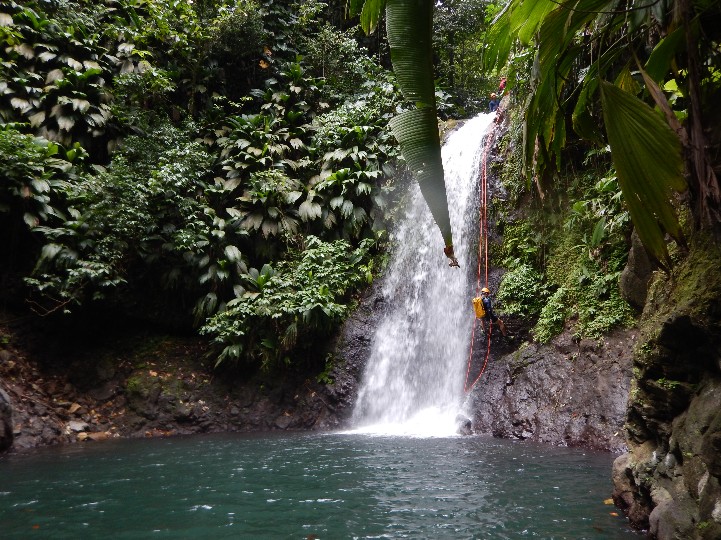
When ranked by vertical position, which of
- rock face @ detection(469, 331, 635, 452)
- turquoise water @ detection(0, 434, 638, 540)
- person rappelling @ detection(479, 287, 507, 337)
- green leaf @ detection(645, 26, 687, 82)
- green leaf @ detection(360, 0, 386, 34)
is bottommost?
turquoise water @ detection(0, 434, 638, 540)

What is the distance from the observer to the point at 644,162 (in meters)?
1.44

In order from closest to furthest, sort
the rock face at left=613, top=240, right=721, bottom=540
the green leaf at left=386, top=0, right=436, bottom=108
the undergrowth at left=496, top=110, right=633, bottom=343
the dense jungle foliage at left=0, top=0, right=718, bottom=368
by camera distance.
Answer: the green leaf at left=386, top=0, right=436, bottom=108
the rock face at left=613, top=240, right=721, bottom=540
the undergrowth at left=496, top=110, right=633, bottom=343
the dense jungle foliage at left=0, top=0, right=718, bottom=368

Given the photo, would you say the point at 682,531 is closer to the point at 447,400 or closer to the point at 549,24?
the point at 549,24

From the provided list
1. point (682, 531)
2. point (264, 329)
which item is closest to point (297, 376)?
point (264, 329)

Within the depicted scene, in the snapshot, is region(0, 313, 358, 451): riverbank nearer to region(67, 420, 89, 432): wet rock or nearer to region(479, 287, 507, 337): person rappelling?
region(67, 420, 89, 432): wet rock

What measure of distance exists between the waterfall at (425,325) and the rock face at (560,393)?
2.52ft

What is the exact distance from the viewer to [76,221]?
9938 millimetres

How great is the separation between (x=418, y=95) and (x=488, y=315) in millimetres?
8266

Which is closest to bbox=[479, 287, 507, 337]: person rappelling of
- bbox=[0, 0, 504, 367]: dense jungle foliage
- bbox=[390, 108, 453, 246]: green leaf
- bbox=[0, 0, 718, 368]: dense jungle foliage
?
bbox=[0, 0, 718, 368]: dense jungle foliage

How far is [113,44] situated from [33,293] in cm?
717

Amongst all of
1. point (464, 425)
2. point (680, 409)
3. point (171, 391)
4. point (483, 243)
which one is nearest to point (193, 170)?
point (171, 391)

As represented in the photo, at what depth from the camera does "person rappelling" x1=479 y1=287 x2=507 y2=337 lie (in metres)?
8.76

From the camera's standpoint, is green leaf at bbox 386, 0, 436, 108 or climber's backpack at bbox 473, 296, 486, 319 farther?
climber's backpack at bbox 473, 296, 486, 319

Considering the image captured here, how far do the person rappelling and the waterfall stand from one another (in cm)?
57
